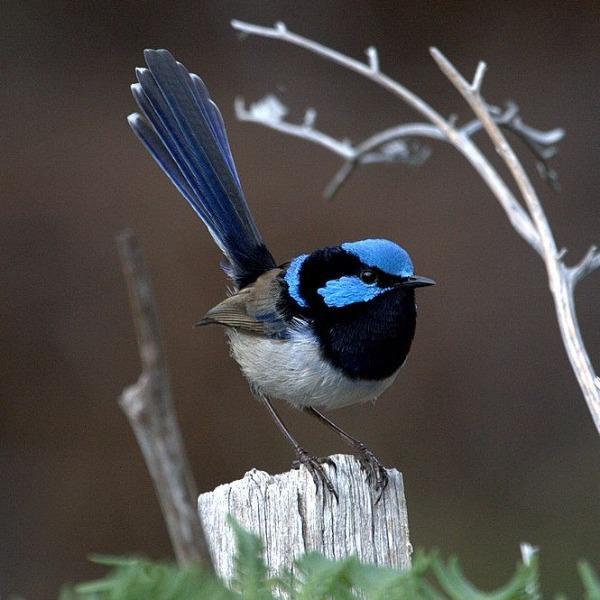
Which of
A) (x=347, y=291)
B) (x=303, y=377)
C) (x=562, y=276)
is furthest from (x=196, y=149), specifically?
(x=562, y=276)

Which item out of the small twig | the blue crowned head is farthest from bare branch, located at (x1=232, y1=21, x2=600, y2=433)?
the small twig

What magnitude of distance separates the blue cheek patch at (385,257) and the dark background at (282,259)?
3755 mm

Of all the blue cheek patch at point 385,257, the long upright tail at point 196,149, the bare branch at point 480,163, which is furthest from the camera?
the long upright tail at point 196,149

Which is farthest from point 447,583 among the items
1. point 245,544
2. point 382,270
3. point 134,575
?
point 382,270

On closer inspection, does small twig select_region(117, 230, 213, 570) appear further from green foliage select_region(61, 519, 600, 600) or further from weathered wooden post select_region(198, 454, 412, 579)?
weathered wooden post select_region(198, 454, 412, 579)

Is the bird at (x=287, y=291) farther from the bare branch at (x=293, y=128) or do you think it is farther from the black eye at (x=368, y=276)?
the bare branch at (x=293, y=128)

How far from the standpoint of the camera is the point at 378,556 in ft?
8.27

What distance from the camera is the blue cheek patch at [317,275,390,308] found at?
11.7 feet

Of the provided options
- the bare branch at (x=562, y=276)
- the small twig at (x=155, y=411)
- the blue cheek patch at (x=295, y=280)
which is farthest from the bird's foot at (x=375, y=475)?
the small twig at (x=155, y=411)

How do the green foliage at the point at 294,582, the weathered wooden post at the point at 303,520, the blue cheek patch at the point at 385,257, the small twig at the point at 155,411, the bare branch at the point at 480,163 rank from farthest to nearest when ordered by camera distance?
the blue cheek patch at the point at 385,257 → the bare branch at the point at 480,163 → the weathered wooden post at the point at 303,520 → the green foliage at the point at 294,582 → the small twig at the point at 155,411

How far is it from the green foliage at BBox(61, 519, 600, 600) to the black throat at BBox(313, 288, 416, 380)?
1986mm

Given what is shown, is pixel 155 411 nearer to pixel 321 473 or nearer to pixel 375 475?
pixel 321 473

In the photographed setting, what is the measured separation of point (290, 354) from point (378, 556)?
1.25 meters

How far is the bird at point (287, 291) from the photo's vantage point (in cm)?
355
